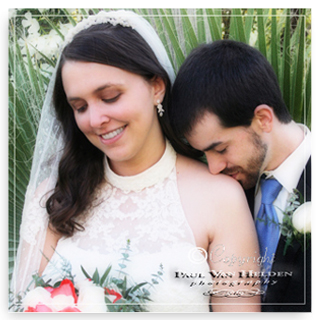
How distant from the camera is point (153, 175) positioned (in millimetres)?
2170

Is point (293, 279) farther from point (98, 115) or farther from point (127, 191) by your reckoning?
point (98, 115)

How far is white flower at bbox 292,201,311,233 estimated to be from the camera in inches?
86.2

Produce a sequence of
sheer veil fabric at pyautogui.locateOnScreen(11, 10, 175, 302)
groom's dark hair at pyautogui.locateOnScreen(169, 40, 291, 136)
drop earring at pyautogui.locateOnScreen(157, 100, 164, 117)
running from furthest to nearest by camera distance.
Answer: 1. sheer veil fabric at pyautogui.locateOnScreen(11, 10, 175, 302)
2. drop earring at pyautogui.locateOnScreen(157, 100, 164, 117)
3. groom's dark hair at pyautogui.locateOnScreen(169, 40, 291, 136)

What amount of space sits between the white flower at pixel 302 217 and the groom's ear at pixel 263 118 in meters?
0.50

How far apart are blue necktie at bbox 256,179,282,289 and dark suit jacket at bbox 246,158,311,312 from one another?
0.04m

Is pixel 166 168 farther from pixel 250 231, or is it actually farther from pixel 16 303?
pixel 16 303

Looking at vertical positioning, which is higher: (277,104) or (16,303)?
(277,104)

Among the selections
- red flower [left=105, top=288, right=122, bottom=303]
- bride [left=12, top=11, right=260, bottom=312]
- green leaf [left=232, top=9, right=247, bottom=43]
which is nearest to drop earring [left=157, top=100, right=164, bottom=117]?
bride [left=12, top=11, right=260, bottom=312]

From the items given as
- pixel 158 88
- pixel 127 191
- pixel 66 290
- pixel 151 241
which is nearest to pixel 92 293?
pixel 66 290

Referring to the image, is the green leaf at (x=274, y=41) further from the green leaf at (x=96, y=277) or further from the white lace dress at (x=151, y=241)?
the green leaf at (x=96, y=277)

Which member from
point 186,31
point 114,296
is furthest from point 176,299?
point 186,31

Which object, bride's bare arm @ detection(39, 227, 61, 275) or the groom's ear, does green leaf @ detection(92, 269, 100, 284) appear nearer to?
bride's bare arm @ detection(39, 227, 61, 275)

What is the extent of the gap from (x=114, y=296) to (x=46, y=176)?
0.79 metres

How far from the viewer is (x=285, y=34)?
2.21 metres
